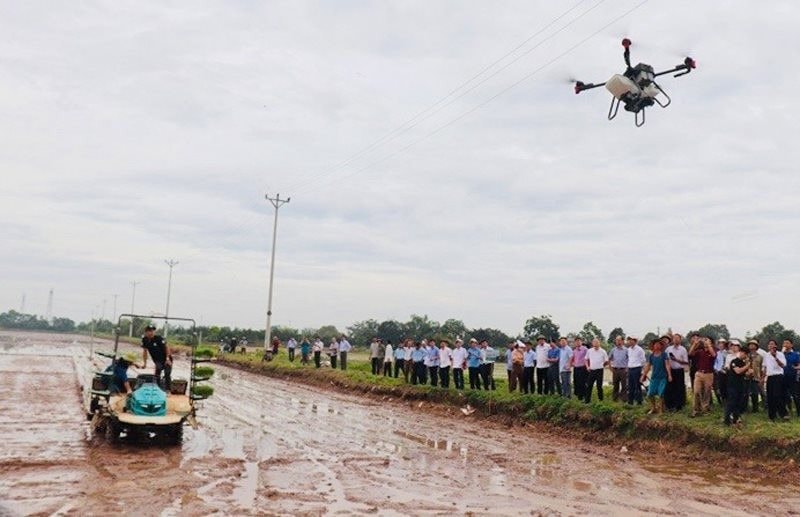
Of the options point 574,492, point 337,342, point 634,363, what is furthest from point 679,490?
point 337,342

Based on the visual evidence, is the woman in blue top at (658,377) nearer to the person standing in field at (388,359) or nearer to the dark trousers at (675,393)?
the dark trousers at (675,393)

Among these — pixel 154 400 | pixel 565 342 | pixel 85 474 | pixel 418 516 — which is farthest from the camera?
pixel 565 342

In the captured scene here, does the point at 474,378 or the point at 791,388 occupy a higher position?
the point at 791,388

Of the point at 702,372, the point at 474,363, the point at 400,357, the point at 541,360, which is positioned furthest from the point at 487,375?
the point at 702,372

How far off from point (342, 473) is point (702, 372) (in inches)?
320

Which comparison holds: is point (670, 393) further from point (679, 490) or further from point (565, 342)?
point (679, 490)

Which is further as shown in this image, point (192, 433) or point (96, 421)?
point (192, 433)

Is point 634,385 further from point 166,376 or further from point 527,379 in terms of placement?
point 166,376

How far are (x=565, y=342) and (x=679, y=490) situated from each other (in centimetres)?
754

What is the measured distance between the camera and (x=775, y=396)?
46.1ft

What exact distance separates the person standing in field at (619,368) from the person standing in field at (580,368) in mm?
726

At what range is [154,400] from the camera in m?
12.8

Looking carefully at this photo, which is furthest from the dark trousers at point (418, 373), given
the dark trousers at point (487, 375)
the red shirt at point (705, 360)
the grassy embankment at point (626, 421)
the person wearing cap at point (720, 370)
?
the red shirt at point (705, 360)

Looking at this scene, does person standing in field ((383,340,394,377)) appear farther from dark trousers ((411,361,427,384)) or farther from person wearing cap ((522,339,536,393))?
person wearing cap ((522,339,536,393))
